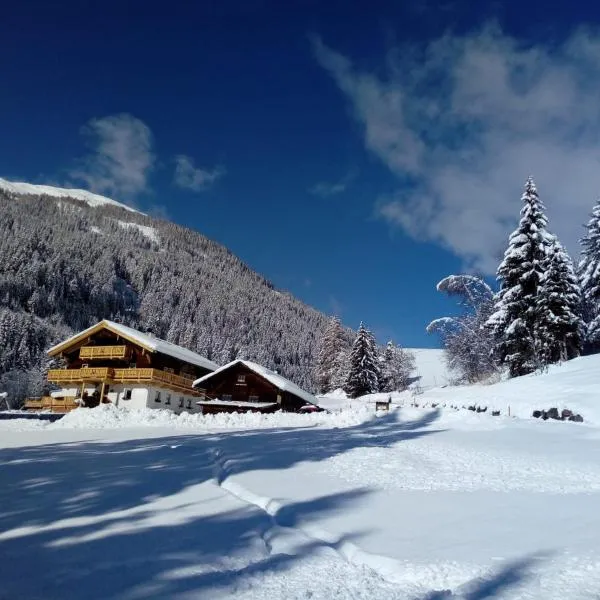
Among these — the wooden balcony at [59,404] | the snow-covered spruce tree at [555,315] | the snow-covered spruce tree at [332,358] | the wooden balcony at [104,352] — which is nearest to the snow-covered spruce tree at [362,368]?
the snow-covered spruce tree at [332,358]

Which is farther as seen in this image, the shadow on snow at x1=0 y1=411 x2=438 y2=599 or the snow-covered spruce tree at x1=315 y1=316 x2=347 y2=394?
the snow-covered spruce tree at x1=315 y1=316 x2=347 y2=394

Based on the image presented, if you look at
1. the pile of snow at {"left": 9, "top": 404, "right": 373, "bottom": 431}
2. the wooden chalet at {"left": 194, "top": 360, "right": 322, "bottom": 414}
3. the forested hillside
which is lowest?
the pile of snow at {"left": 9, "top": 404, "right": 373, "bottom": 431}

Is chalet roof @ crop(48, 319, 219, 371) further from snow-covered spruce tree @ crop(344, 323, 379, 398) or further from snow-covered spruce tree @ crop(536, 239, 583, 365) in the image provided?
snow-covered spruce tree @ crop(536, 239, 583, 365)

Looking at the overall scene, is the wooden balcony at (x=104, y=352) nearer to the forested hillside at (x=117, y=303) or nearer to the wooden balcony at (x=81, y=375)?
the wooden balcony at (x=81, y=375)

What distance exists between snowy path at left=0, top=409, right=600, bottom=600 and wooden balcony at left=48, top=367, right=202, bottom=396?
2837 cm

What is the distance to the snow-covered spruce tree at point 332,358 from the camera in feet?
257

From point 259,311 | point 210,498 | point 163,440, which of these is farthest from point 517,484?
point 259,311

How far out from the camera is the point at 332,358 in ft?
263

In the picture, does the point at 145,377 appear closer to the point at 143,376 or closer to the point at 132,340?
the point at 143,376

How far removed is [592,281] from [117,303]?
12002cm

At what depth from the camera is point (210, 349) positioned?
123562 millimetres

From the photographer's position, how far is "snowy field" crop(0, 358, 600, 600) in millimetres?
5430

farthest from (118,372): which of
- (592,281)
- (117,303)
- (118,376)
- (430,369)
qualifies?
(117,303)

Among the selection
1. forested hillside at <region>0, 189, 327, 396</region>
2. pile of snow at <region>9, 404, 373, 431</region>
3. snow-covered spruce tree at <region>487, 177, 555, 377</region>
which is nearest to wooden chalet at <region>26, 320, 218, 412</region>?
pile of snow at <region>9, 404, 373, 431</region>
